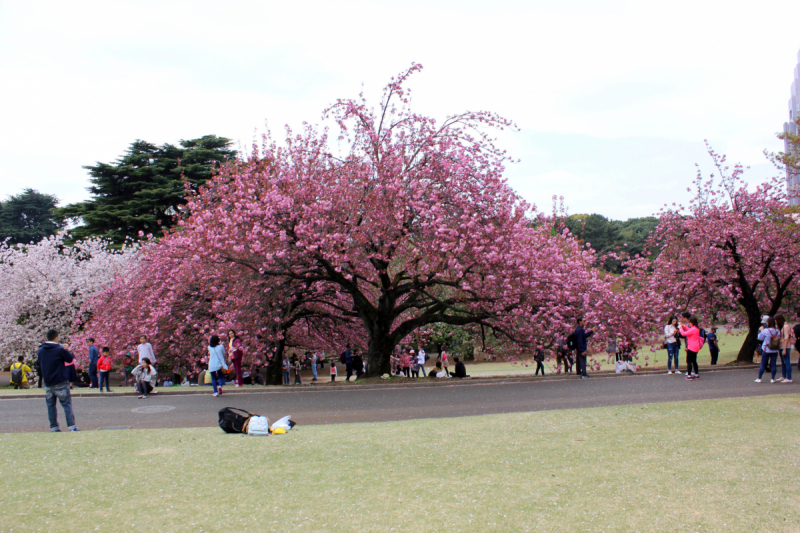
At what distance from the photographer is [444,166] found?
18.8m

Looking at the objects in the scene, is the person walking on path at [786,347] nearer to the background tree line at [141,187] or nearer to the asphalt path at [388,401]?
the asphalt path at [388,401]

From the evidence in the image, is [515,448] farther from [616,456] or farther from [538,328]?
[538,328]

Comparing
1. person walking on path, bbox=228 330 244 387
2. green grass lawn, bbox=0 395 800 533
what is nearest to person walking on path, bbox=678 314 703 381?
green grass lawn, bbox=0 395 800 533

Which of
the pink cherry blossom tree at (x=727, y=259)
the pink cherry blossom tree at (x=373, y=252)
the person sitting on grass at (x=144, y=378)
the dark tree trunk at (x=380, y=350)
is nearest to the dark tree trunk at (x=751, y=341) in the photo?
the pink cherry blossom tree at (x=727, y=259)

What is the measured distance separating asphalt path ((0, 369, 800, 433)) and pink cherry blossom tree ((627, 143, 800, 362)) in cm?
714

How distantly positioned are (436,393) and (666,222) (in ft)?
51.8

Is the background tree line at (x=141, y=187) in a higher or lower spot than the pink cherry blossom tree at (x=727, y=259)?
higher

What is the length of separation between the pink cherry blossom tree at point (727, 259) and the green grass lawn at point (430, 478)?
14235mm

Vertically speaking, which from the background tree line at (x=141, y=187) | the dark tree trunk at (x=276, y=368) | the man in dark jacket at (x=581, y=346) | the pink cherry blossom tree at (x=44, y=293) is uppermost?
the background tree line at (x=141, y=187)

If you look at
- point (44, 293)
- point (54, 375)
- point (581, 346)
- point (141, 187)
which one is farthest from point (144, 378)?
point (141, 187)

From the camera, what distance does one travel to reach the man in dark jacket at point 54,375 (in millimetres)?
10273

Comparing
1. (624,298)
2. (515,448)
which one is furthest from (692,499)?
(624,298)

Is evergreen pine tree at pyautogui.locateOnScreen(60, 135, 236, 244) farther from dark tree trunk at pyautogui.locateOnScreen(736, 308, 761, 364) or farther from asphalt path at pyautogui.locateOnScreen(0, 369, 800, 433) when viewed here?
dark tree trunk at pyautogui.locateOnScreen(736, 308, 761, 364)

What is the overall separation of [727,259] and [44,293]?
34275 mm
